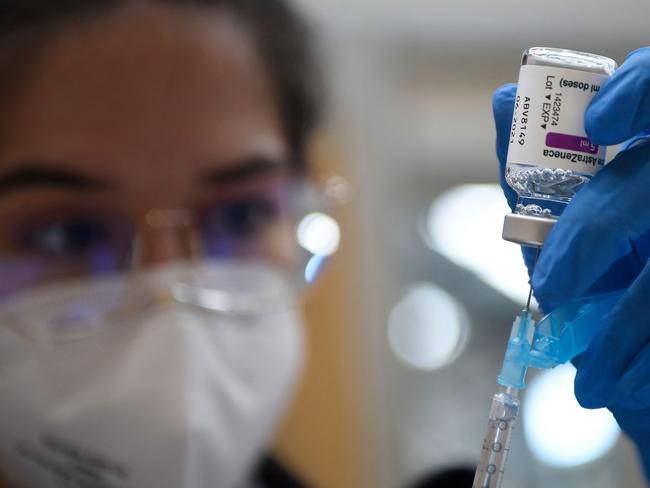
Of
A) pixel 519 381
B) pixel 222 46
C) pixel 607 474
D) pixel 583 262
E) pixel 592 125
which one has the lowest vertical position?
pixel 607 474

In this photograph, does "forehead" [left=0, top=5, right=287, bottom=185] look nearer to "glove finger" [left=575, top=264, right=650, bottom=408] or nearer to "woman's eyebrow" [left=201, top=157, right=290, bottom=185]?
"woman's eyebrow" [left=201, top=157, right=290, bottom=185]

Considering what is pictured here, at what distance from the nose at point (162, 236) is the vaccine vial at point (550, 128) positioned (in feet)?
2.42

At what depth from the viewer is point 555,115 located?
0.54 metres

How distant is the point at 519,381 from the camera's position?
575 mm

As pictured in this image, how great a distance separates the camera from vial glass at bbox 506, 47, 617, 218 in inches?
21.0

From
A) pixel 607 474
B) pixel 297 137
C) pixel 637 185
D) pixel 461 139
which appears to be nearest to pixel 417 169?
pixel 461 139

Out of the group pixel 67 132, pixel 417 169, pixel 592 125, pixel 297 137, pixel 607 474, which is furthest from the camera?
pixel 417 169

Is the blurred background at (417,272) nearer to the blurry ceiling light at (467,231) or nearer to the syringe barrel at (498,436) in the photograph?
the blurry ceiling light at (467,231)

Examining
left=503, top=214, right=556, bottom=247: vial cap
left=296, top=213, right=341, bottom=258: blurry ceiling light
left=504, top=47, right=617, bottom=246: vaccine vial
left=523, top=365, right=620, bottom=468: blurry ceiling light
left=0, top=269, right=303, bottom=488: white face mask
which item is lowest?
left=523, top=365, right=620, bottom=468: blurry ceiling light

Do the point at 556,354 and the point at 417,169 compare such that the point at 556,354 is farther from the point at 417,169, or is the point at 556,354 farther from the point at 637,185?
the point at 417,169

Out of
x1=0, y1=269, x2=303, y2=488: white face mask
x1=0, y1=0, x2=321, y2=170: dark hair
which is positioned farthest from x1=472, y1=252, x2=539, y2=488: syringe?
x1=0, y1=0, x2=321, y2=170: dark hair

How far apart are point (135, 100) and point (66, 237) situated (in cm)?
25

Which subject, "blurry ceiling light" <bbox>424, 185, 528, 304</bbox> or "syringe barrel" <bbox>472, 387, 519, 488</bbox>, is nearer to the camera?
"syringe barrel" <bbox>472, 387, 519, 488</bbox>

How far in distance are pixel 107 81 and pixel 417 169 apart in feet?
4.46
